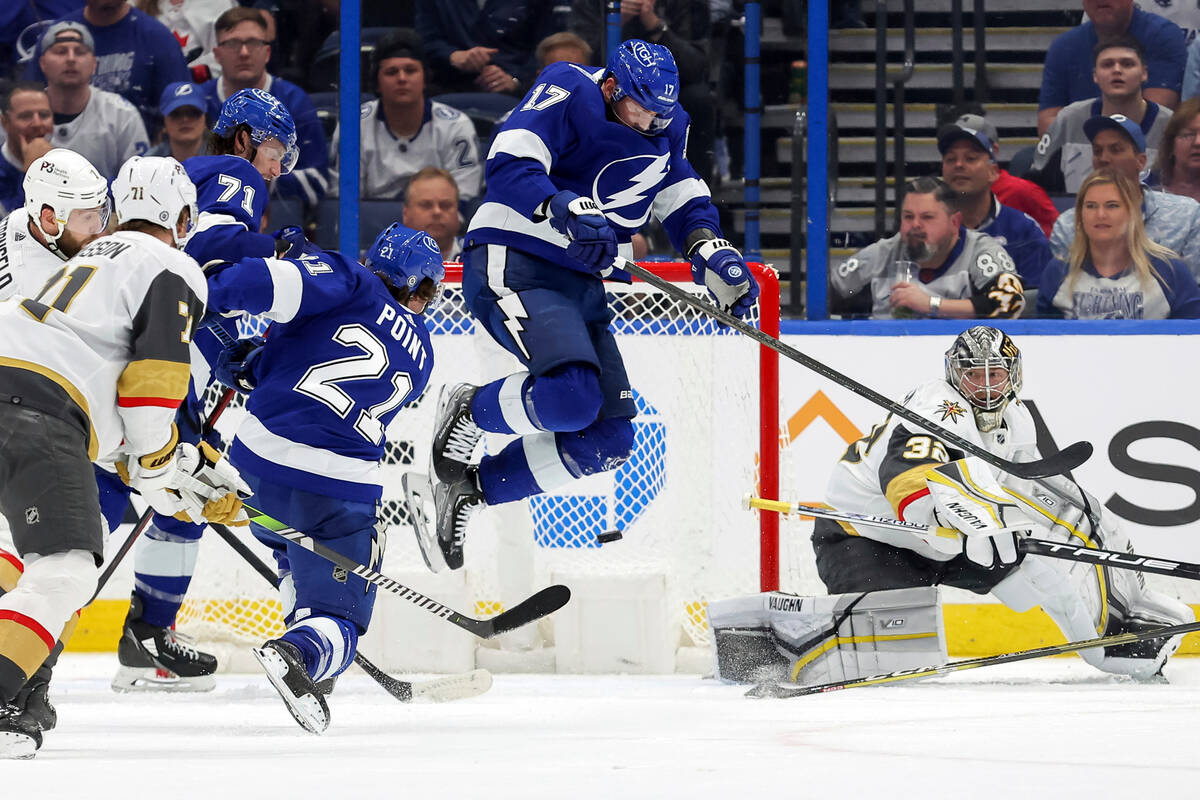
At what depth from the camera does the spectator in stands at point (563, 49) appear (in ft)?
17.5

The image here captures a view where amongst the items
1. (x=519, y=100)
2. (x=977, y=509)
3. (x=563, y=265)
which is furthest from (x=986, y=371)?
(x=519, y=100)

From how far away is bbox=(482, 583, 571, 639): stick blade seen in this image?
3.76 meters

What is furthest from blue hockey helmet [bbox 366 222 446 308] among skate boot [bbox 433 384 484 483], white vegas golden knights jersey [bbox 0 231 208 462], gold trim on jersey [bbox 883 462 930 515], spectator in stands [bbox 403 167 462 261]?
spectator in stands [bbox 403 167 462 261]

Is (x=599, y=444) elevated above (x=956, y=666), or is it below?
above

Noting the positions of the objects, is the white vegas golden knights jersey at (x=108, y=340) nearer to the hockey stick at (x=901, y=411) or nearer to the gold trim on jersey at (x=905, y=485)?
the hockey stick at (x=901, y=411)

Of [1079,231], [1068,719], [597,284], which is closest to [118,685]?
[597,284]

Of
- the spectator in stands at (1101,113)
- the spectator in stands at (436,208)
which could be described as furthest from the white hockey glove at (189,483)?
the spectator in stands at (1101,113)

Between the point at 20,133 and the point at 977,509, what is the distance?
138 inches

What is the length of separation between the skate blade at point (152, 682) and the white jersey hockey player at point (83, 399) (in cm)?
133

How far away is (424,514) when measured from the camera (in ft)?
13.7

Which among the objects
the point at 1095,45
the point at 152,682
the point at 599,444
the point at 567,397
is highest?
the point at 1095,45

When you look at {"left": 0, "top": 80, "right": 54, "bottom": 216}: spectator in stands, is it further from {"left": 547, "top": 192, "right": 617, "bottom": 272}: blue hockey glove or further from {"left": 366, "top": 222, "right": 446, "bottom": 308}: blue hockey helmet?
{"left": 547, "top": 192, "right": 617, "bottom": 272}: blue hockey glove

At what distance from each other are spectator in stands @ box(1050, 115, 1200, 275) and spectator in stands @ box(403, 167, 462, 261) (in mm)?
1964

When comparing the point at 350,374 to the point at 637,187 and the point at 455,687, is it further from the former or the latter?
the point at 637,187
